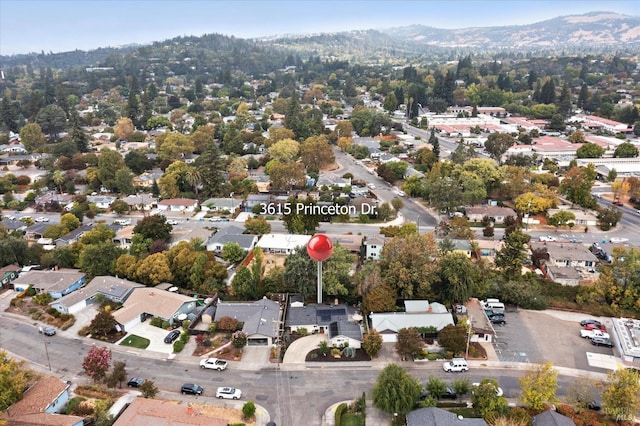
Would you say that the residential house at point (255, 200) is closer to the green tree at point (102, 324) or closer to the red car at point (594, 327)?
the green tree at point (102, 324)

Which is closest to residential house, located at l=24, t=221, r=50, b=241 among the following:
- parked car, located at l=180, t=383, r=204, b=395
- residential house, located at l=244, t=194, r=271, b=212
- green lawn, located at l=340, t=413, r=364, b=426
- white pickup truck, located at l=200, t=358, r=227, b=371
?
residential house, located at l=244, t=194, r=271, b=212

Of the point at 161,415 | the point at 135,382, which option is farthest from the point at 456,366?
the point at 135,382

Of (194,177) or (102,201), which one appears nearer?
(102,201)

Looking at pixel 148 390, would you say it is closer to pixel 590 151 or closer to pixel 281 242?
pixel 281 242

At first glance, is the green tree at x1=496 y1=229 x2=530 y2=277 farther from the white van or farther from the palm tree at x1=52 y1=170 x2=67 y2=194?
the palm tree at x1=52 y1=170 x2=67 y2=194

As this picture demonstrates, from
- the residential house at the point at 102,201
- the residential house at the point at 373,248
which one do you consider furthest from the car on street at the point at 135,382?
the residential house at the point at 102,201
